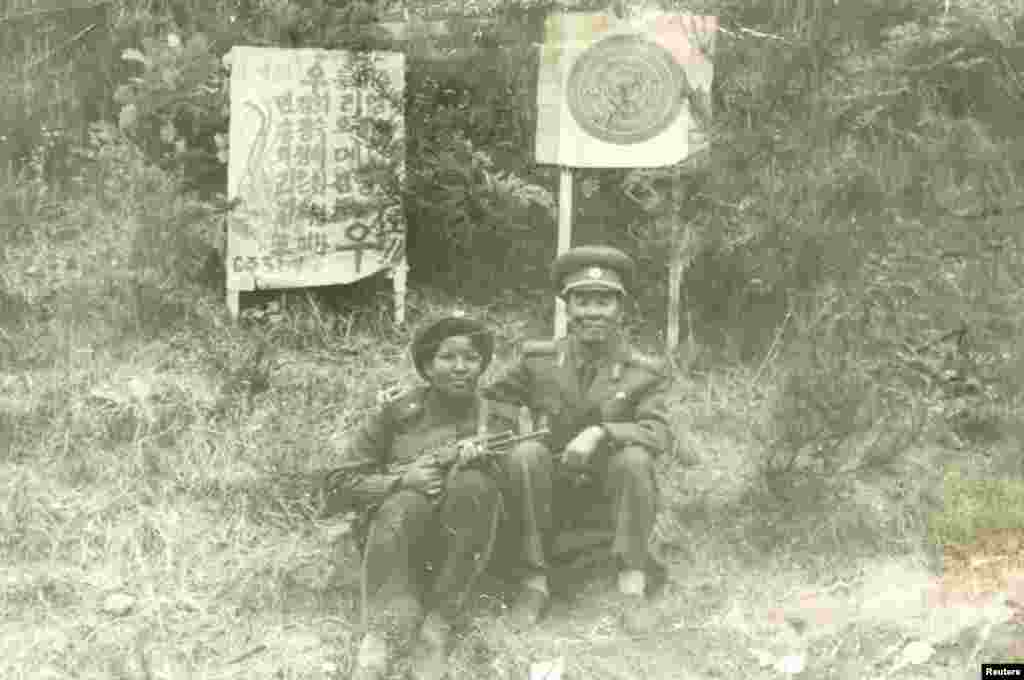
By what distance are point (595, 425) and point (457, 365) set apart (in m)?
0.59

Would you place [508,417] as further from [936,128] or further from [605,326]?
[936,128]

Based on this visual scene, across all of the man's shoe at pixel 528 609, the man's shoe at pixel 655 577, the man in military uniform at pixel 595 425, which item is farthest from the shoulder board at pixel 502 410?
the man's shoe at pixel 655 577

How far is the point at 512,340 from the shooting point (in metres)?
5.86

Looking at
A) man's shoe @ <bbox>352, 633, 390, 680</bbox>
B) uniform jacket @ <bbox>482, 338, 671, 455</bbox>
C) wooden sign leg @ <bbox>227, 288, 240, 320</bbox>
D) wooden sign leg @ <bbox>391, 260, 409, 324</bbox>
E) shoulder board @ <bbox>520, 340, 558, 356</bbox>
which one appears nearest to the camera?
man's shoe @ <bbox>352, 633, 390, 680</bbox>

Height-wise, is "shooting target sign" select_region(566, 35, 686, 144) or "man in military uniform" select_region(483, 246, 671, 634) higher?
"shooting target sign" select_region(566, 35, 686, 144)

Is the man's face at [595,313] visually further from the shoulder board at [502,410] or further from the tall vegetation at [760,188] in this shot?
the tall vegetation at [760,188]

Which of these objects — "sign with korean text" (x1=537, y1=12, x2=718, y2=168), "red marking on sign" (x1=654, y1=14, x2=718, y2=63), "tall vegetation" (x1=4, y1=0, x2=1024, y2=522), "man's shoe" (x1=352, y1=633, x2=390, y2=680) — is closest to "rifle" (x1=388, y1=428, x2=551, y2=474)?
"man's shoe" (x1=352, y1=633, x2=390, y2=680)

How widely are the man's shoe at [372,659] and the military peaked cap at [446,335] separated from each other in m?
1.01

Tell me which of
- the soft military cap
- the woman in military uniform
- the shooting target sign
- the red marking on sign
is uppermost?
the red marking on sign

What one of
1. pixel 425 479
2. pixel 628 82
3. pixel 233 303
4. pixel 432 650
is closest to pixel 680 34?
pixel 628 82

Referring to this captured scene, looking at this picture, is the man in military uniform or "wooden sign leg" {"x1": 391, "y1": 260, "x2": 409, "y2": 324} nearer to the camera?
the man in military uniform

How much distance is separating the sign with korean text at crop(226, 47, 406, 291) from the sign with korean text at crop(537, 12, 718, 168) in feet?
2.87

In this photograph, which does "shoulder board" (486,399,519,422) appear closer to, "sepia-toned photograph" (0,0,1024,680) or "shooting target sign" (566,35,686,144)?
"sepia-toned photograph" (0,0,1024,680)

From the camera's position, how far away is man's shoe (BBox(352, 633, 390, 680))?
3572 millimetres
